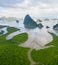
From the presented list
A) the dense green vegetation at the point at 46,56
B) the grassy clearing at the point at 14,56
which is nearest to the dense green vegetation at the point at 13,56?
the grassy clearing at the point at 14,56

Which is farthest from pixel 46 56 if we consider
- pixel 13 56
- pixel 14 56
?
pixel 13 56

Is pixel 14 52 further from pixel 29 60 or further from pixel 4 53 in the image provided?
pixel 29 60

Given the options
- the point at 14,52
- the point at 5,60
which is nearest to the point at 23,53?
the point at 14,52

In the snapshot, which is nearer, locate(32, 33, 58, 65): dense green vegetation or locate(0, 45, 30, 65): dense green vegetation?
locate(32, 33, 58, 65): dense green vegetation

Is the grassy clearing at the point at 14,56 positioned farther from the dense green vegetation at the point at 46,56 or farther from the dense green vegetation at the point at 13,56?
the dense green vegetation at the point at 46,56

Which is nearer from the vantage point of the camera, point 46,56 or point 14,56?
point 14,56

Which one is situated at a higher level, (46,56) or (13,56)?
(13,56)

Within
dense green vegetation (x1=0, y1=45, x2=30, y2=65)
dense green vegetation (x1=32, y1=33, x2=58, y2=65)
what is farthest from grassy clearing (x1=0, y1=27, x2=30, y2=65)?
dense green vegetation (x1=32, y1=33, x2=58, y2=65)

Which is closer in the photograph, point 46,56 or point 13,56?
point 13,56

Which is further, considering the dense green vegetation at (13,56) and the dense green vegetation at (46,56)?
the dense green vegetation at (13,56)

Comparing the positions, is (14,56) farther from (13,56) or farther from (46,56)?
(46,56)

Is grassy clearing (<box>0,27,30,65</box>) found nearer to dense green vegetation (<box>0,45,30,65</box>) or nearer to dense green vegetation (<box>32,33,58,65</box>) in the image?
dense green vegetation (<box>0,45,30,65</box>)
